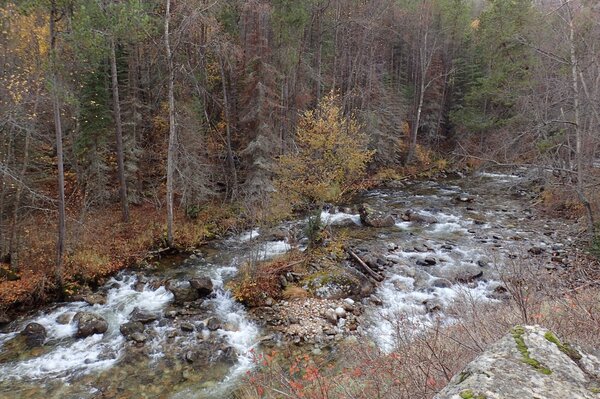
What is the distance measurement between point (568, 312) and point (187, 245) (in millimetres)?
13449

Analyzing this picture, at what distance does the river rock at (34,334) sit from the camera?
932 cm

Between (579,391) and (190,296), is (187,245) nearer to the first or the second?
(190,296)

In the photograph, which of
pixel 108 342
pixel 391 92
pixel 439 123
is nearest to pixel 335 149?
pixel 108 342

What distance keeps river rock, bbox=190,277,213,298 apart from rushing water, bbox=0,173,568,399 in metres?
0.27

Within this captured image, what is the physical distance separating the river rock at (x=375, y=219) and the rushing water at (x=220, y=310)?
1.69ft

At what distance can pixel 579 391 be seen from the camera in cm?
232

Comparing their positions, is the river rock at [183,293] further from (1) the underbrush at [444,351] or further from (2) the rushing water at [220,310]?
(1) the underbrush at [444,351]

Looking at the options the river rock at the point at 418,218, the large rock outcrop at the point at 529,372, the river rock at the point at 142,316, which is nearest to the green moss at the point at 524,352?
the large rock outcrop at the point at 529,372

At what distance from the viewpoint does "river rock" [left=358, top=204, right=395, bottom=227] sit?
18422 mm

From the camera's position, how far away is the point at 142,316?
10.4 metres

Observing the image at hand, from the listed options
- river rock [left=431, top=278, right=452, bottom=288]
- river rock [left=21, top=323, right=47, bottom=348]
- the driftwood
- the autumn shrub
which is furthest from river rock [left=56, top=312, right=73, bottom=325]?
river rock [left=431, top=278, right=452, bottom=288]

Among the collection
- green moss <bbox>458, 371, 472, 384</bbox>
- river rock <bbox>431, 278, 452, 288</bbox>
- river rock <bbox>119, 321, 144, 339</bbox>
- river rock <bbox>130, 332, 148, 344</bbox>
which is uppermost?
green moss <bbox>458, 371, 472, 384</bbox>

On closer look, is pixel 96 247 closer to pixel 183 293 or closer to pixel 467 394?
pixel 183 293

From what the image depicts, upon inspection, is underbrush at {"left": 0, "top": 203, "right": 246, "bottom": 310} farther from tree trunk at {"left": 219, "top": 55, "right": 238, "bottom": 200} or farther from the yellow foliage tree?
the yellow foliage tree
